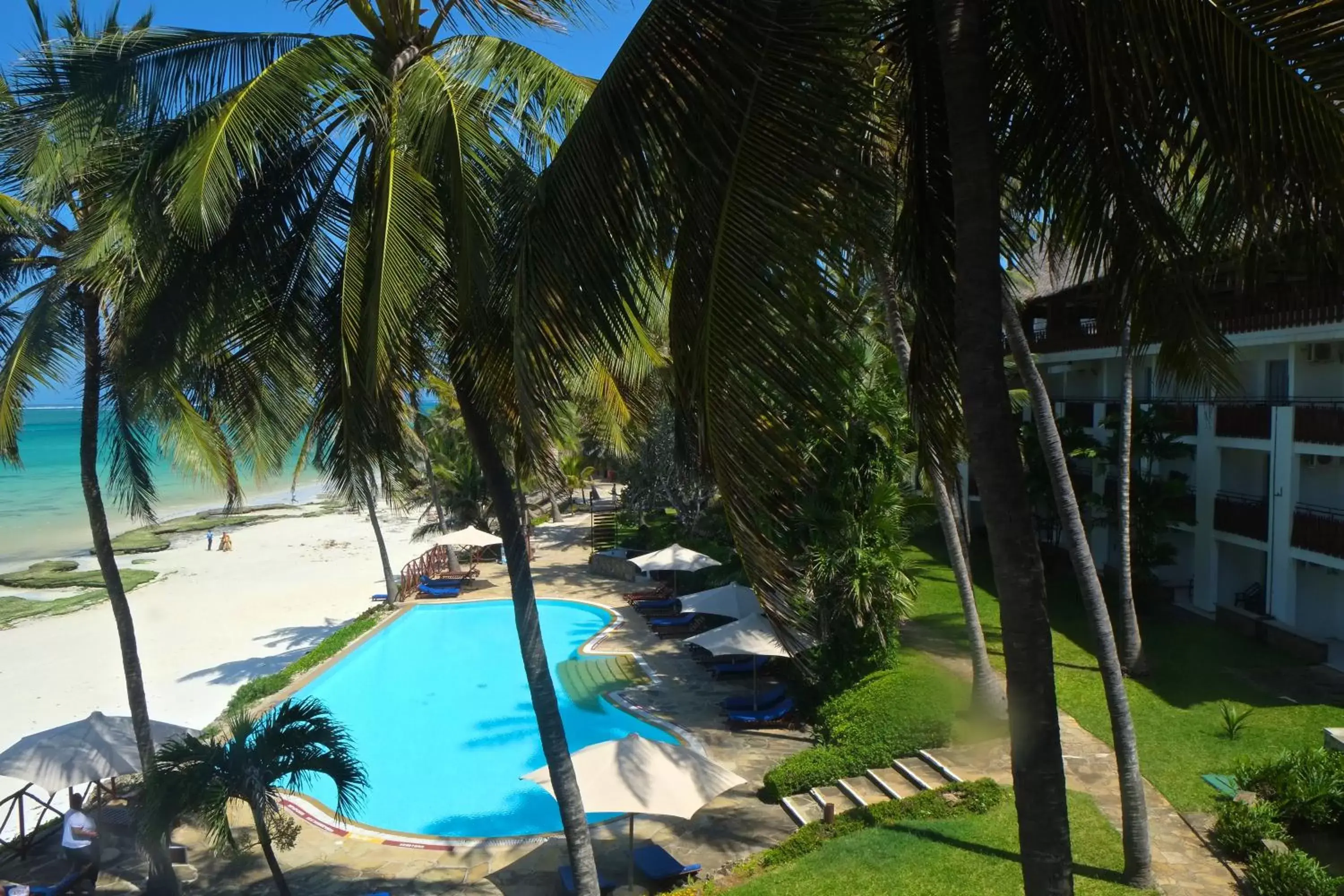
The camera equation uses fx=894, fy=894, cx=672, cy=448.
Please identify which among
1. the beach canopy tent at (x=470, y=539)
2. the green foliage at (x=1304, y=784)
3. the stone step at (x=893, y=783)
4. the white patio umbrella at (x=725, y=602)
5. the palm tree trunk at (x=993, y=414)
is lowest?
the stone step at (x=893, y=783)

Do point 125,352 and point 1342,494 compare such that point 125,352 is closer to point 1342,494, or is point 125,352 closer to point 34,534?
point 1342,494

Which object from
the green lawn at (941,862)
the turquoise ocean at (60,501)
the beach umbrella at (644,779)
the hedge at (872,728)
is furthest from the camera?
the turquoise ocean at (60,501)

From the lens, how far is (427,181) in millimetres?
6758

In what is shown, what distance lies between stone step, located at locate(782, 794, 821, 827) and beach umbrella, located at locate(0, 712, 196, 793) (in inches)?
324

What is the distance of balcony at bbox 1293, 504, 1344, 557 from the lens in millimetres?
15898

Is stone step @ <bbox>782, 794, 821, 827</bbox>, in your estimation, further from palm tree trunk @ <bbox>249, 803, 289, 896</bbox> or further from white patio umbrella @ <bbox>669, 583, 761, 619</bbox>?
palm tree trunk @ <bbox>249, 803, 289, 896</bbox>

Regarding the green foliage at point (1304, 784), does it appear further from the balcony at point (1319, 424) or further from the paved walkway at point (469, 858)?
the balcony at point (1319, 424)

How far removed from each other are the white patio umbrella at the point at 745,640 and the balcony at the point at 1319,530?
999 centimetres

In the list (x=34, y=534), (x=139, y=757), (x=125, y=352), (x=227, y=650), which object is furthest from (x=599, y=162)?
(x=34, y=534)

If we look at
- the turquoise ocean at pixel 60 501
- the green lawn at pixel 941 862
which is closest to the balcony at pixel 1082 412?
the green lawn at pixel 941 862

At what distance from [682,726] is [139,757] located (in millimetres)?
8490

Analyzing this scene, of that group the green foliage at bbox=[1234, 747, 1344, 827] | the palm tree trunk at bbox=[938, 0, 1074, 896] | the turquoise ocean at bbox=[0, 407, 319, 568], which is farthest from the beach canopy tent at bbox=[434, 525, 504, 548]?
the palm tree trunk at bbox=[938, 0, 1074, 896]

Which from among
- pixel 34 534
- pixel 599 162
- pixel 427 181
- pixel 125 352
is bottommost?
pixel 34 534

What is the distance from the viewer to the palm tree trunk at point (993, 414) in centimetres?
356
